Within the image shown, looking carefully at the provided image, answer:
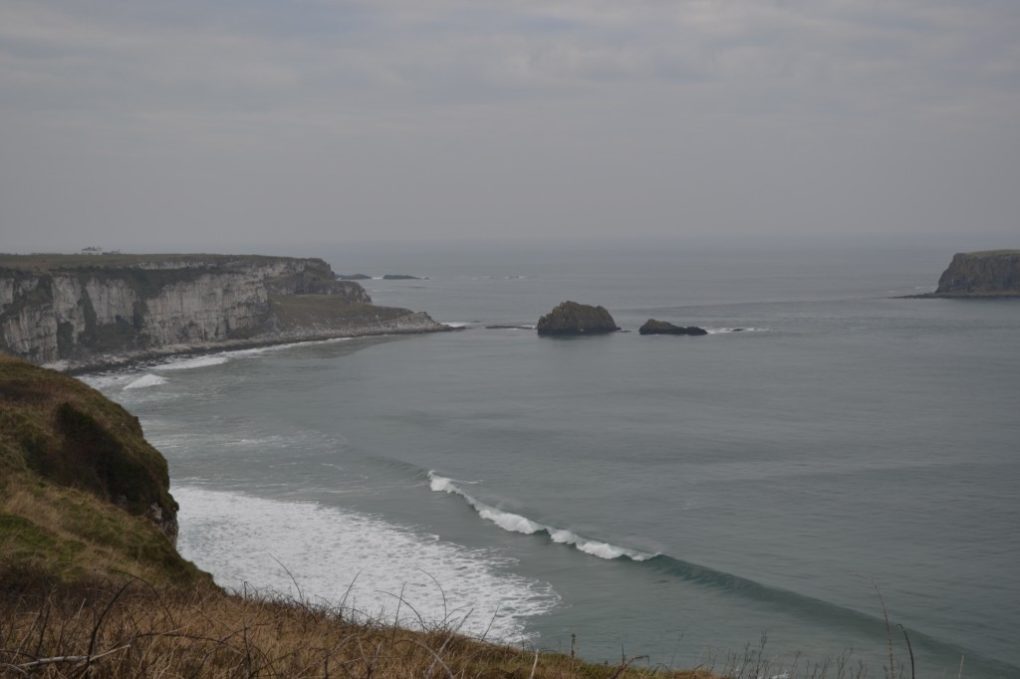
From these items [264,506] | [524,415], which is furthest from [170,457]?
[524,415]

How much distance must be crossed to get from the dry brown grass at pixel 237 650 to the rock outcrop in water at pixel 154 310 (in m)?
83.2

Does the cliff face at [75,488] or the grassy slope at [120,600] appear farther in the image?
the cliff face at [75,488]

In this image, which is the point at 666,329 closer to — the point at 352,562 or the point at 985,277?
the point at 985,277

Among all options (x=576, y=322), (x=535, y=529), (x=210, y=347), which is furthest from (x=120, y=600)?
(x=576, y=322)

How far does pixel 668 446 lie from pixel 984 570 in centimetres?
1976

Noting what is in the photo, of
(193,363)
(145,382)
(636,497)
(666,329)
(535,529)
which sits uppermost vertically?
(666,329)

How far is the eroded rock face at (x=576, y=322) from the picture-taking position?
11006 cm

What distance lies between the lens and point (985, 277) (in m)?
148

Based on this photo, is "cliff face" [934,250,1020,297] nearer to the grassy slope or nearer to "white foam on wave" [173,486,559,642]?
"white foam on wave" [173,486,559,642]

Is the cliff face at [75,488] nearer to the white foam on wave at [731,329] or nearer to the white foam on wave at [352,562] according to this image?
the white foam on wave at [352,562]

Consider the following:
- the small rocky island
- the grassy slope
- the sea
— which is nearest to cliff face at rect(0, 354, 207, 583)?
the grassy slope

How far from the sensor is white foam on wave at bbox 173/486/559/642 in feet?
85.7

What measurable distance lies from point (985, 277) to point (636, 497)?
429 feet

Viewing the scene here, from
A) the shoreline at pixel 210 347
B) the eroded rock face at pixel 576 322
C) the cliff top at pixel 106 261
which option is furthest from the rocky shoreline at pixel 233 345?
the eroded rock face at pixel 576 322
